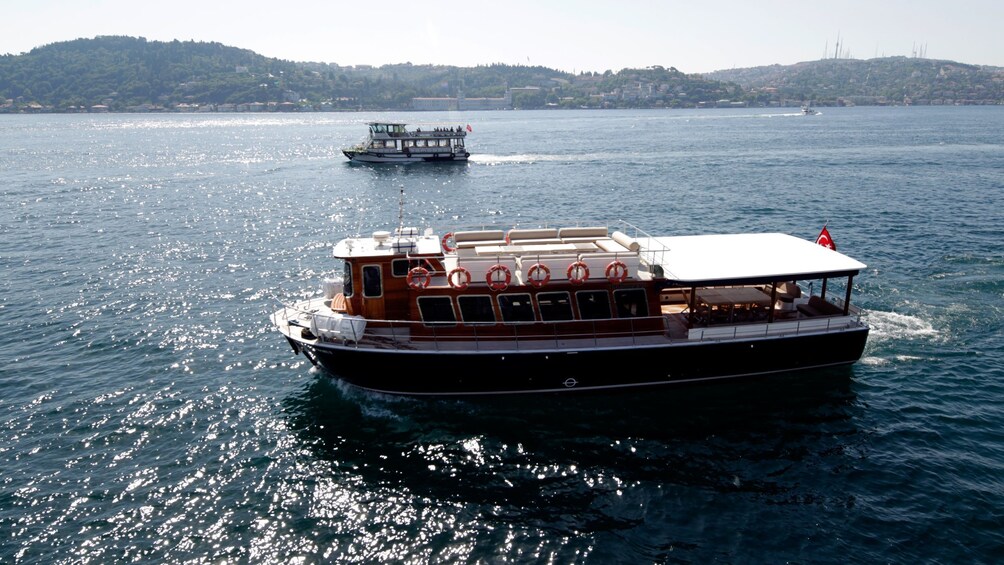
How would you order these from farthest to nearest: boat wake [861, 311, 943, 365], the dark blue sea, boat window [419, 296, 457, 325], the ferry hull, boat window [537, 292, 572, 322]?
the ferry hull
boat wake [861, 311, 943, 365]
boat window [537, 292, 572, 322]
boat window [419, 296, 457, 325]
the dark blue sea

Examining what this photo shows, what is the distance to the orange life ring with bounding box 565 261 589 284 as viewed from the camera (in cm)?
2281

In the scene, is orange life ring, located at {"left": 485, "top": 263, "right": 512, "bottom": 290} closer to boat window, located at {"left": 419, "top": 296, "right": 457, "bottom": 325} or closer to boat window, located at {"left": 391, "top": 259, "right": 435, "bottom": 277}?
boat window, located at {"left": 419, "top": 296, "right": 457, "bottom": 325}

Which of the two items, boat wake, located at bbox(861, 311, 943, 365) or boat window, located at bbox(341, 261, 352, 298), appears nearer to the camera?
boat window, located at bbox(341, 261, 352, 298)

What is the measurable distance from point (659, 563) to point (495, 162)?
86.0m

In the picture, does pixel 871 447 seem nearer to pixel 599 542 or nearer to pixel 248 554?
pixel 599 542

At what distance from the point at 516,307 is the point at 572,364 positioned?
301 cm

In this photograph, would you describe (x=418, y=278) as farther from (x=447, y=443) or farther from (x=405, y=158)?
(x=405, y=158)

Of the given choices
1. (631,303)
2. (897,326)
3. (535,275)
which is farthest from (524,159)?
(535,275)

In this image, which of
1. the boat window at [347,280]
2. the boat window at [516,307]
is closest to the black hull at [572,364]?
the boat window at [516,307]

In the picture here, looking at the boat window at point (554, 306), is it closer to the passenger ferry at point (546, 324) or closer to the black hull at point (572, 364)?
the passenger ferry at point (546, 324)

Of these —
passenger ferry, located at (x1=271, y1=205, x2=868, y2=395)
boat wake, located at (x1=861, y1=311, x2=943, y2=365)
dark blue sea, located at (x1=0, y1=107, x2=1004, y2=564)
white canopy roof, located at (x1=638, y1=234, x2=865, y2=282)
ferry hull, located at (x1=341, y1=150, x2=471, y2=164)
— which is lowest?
dark blue sea, located at (x1=0, y1=107, x2=1004, y2=564)

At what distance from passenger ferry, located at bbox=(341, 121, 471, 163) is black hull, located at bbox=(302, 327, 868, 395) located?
7676 centimetres

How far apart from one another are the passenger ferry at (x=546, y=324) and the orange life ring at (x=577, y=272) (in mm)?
46

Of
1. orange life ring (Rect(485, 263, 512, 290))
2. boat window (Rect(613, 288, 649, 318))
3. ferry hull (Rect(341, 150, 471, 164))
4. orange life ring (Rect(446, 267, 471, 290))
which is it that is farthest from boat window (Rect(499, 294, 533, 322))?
ferry hull (Rect(341, 150, 471, 164))
